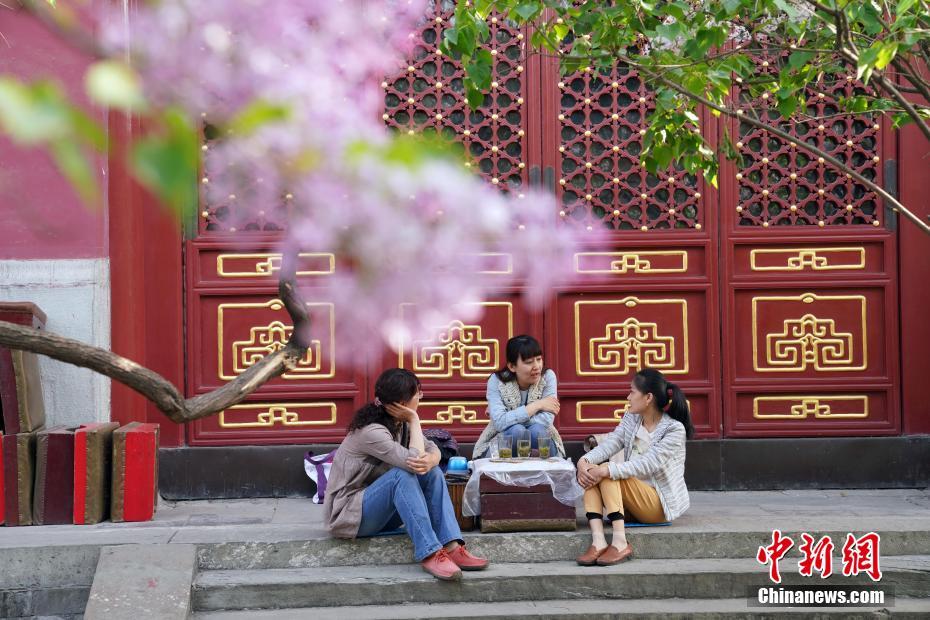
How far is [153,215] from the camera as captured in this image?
7250mm

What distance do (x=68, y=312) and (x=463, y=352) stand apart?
8.04 ft

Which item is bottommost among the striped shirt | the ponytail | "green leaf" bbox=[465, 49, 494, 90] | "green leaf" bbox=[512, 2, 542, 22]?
the striped shirt

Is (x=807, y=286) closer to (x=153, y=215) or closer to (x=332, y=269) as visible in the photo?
(x=332, y=269)

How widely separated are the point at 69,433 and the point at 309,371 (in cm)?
161

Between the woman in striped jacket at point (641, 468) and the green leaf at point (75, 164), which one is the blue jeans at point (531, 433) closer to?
the woman in striped jacket at point (641, 468)

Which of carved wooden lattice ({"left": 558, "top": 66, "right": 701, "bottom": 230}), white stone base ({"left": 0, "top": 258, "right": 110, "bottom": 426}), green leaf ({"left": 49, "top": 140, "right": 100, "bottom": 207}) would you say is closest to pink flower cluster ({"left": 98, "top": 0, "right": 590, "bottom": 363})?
green leaf ({"left": 49, "top": 140, "right": 100, "bottom": 207})

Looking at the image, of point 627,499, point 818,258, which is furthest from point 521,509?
point 818,258

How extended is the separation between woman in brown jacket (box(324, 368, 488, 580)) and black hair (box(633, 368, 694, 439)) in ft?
3.91

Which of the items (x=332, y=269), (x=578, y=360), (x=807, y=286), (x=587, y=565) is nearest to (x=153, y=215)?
(x=332, y=269)

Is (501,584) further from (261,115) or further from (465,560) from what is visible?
(261,115)

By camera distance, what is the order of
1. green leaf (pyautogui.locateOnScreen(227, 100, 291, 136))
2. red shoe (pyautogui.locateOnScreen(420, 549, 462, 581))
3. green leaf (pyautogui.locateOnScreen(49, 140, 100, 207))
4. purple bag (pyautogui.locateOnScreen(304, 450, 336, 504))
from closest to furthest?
green leaf (pyautogui.locateOnScreen(49, 140, 100, 207)) → green leaf (pyautogui.locateOnScreen(227, 100, 291, 136)) → red shoe (pyautogui.locateOnScreen(420, 549, 462, 581)) → purple bag (pyautogui.locateOnScreen(304, 450, 336, 504))

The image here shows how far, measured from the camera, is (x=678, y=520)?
6.30 metres

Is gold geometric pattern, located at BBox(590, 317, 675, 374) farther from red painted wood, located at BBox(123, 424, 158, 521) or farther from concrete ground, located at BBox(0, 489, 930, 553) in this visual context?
red painted wood, located at BBox(123, 424, 158, 521)

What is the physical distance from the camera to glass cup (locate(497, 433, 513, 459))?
6.38 meters
